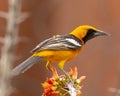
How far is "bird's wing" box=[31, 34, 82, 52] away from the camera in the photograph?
3.96 meters

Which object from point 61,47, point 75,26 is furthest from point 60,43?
point 75,26

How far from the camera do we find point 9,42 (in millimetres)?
1716

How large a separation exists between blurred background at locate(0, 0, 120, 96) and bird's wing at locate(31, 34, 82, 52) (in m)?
3.00

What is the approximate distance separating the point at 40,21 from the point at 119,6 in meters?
1.20

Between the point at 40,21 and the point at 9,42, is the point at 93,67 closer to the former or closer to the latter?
the point at 40,21

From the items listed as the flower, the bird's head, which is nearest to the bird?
the bird's head

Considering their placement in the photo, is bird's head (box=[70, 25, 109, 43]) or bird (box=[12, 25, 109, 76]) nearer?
bird (box=[12, 25, 109, 76])

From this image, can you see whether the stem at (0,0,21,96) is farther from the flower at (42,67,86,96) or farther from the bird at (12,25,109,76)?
the bird at (12,25,109,76)

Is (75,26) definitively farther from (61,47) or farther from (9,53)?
(9,53)

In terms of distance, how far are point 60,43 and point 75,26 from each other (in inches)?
146

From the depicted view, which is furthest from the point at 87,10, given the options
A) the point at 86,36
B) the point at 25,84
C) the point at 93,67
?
the point at 86,36

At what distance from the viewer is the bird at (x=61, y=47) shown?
3.91 meters

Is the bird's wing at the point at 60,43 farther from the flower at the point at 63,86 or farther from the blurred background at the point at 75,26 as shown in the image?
the blurred background at the point at 75,26

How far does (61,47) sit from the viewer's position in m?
4.19
